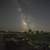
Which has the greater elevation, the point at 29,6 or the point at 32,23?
the point at 29,6

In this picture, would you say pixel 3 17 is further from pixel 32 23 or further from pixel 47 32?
pixel 47 32

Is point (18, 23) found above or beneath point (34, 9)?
beneath

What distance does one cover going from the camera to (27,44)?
55.2 inches

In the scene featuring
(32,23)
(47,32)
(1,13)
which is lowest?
(47,32)

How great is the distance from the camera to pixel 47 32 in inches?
56.1

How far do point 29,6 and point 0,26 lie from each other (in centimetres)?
37

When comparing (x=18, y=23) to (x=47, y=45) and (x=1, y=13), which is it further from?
(x=47, y=45)

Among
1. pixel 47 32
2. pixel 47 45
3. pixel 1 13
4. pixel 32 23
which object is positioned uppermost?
pixel 1 13

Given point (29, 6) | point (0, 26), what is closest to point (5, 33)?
point (0, 26)

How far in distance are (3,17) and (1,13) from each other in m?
0.05

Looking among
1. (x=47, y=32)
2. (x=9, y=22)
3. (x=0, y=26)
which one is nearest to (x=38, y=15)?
(x=47, y=32)

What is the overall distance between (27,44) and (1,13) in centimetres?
42

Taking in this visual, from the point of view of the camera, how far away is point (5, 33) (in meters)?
1.38

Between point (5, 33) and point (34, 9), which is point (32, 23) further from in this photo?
point (5, 33)
